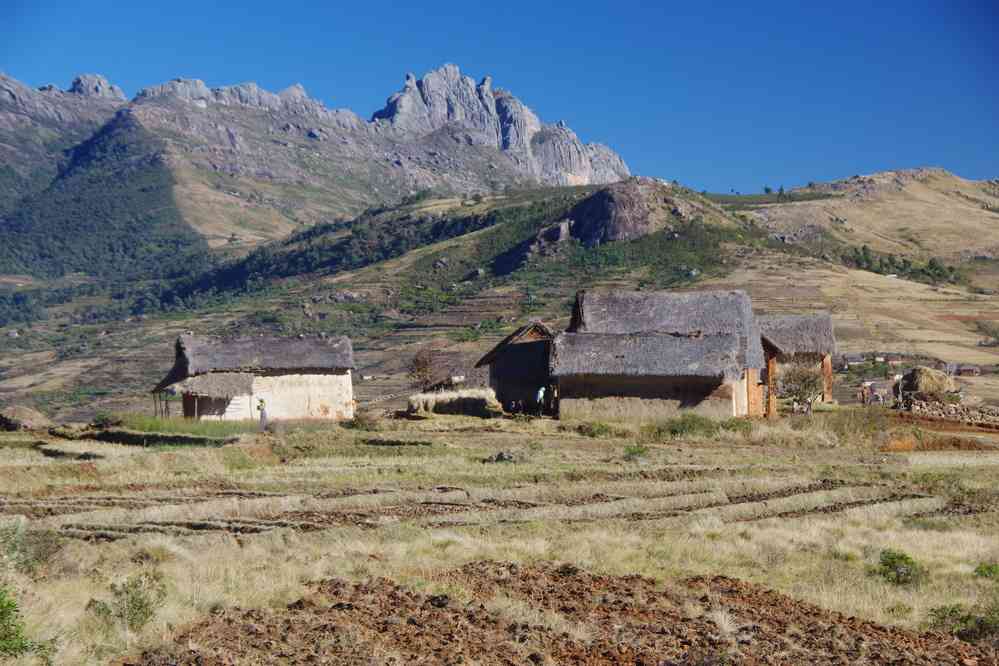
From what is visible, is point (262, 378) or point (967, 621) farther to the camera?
point (262, 378)

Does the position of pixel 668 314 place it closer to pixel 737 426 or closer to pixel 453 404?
pixel 453 404

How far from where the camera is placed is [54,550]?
15414 mm

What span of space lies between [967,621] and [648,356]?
2226 cm

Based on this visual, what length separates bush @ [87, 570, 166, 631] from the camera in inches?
448

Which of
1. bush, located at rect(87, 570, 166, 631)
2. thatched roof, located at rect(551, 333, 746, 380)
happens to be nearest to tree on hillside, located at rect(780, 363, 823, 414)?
thatched roof, located at rect(551, 333, 746, 380)

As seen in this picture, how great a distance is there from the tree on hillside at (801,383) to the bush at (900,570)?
24824mm

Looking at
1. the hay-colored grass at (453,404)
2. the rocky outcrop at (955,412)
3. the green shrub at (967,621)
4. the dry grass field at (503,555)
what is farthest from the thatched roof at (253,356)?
the green shrub at (967,621)

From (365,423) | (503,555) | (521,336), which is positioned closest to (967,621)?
(503,555)

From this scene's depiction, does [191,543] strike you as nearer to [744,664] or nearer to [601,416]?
[744,664]

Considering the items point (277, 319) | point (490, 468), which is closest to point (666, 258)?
point (277, 319)

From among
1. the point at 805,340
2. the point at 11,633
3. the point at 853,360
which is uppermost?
the point at 805,340

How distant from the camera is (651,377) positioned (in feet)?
111

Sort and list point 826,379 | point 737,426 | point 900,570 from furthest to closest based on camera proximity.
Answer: point 826,379
point 737,426
point 900,570

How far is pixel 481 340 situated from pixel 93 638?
59.7m
